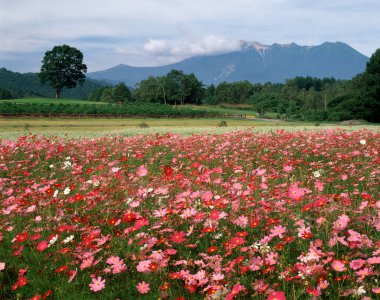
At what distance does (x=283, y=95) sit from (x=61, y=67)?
Result: 6155cm

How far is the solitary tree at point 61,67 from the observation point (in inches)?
4008

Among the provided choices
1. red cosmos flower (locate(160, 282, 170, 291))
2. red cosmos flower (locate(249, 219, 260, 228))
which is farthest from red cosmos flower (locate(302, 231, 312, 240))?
red cosmos flower (locate(160, 282, 170, 291))

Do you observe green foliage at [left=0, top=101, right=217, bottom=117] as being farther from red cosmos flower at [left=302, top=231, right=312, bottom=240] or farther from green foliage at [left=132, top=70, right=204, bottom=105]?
green foliage at [left=132, top=70, right=204, bottom=105]

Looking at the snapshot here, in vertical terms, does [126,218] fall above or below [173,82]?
below

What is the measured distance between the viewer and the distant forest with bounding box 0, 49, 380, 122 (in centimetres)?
5231

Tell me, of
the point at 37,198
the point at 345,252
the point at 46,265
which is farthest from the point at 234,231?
the point at 37,198

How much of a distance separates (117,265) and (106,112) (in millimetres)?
53050

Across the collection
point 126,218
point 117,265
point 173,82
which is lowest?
point 117,265

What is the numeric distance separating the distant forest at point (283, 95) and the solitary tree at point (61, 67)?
17387 mm

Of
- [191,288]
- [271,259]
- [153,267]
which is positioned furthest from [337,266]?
[153,267]

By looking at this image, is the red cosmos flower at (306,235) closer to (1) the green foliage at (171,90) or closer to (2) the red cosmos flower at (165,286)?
(2) the red cosmos flower at (165,286)

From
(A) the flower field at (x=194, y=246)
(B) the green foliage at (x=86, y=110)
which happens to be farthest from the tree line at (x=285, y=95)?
(A) the flower field at (x=194, y=246)

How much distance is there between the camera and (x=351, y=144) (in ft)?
30.5

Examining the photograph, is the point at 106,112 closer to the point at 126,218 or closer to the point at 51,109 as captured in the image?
the point at 51,109
